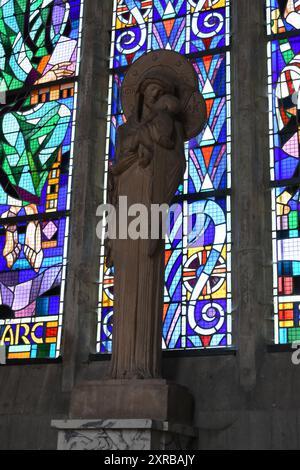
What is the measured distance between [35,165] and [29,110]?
0.61 m

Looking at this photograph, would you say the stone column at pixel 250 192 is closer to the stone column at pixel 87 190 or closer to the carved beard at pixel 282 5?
the carved beard at pixel 282 5

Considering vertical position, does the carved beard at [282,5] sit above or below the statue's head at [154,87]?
above

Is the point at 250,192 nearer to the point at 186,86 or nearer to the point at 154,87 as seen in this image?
the point at 186,86

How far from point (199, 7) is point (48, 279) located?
276cm

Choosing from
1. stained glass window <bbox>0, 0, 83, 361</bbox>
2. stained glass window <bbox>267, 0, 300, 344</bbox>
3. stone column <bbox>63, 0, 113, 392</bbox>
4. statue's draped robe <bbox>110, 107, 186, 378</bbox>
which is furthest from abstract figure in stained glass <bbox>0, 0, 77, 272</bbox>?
stained glass window <bbox>267, 0, 300, 344</bbox>

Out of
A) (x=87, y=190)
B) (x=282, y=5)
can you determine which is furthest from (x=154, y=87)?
(x=282, y=5)

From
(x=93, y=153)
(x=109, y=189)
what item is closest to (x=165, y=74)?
(x=109, y=189)

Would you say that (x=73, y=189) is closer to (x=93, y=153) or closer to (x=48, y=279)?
(x=93, y=153)

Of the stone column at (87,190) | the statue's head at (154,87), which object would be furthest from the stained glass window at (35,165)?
the statue's head at (154,87)

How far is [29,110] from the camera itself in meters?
7.86

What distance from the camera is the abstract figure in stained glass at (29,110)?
7.51 metres

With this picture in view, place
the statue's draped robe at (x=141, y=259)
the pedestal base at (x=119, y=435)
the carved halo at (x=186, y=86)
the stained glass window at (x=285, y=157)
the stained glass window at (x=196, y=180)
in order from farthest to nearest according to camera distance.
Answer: the stained glass window at (x=196, y=180), the stained glass window at (x=285, y=157), the carved halo at (x=186, y=86), the statue's draped robe at (x=141, y=259), the pedestal base at (x=119, y=435)

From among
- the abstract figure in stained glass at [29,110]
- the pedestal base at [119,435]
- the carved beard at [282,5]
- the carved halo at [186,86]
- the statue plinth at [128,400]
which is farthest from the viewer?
the abstract figure in stained glass at [29,110]

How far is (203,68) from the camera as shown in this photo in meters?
7.21
